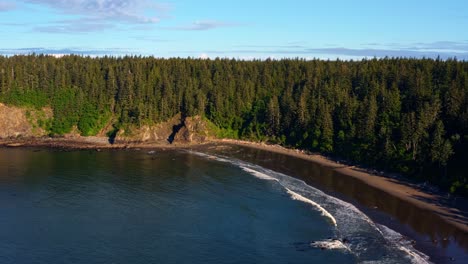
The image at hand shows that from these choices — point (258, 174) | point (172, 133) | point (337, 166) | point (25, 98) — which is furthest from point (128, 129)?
point (337, 166)

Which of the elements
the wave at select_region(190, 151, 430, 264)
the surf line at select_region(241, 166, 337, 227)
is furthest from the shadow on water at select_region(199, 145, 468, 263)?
the surf line at select_region(241, 166, 337, 227)

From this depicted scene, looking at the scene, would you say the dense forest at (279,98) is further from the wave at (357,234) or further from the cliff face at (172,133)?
the wave at (357,234)

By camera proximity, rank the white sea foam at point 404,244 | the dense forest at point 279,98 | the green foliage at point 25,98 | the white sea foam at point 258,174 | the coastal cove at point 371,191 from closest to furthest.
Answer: the white sea foam at point 404,244, the coastal cove at point 371,191, the white sea foam at point 258,174, the dense forest at point 279,98, the green foliage at point 25,98

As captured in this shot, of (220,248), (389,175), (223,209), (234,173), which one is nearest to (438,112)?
(389,175)

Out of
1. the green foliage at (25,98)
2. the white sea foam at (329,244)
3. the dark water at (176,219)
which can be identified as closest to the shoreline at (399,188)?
the dark water at (176,219)

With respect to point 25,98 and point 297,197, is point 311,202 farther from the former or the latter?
Answer: point 25,98

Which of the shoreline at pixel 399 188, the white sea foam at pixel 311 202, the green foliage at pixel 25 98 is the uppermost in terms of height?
the green foliage at pixel 25 98

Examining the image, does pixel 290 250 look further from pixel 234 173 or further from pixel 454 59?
pixel 454 59
